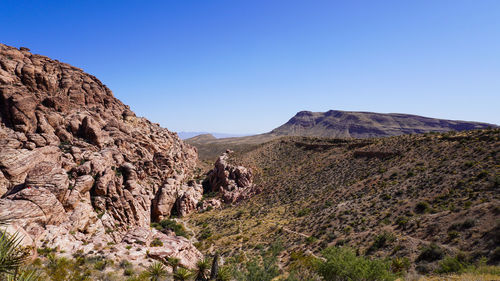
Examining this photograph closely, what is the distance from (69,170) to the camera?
29.0m

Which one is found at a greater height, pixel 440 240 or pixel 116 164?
pixel 116 164

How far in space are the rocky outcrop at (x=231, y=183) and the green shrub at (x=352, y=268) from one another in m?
32.5

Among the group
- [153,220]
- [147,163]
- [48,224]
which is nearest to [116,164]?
[147,163]

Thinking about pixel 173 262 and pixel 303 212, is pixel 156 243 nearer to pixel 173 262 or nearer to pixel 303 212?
pixel 173 262

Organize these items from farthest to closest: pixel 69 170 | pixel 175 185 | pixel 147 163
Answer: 1. pixel 175 185
2. pixel 147 163
3. pixel 69 170

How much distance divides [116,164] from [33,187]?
1368 centimetres

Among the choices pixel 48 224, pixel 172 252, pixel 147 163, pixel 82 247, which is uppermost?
pixel 147 163

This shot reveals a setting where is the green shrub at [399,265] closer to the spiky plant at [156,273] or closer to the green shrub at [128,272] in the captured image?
the spiky plant at [156,273]

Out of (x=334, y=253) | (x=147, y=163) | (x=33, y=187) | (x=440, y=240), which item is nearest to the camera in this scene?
(x=334, y=253)

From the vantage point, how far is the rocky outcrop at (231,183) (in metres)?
48.0

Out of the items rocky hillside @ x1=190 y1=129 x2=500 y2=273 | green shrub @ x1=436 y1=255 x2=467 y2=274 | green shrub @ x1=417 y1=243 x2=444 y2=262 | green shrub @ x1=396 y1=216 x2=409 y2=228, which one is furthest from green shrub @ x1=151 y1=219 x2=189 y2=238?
green shrub @ x1=436 y1=255 x2=467 y2=274

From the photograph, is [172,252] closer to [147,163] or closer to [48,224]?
[48,224]

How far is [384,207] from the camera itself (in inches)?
1024

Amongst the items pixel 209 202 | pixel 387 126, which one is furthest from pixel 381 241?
pixel 387 126
